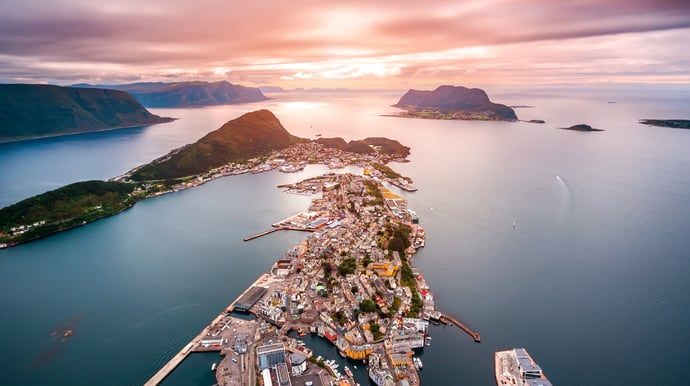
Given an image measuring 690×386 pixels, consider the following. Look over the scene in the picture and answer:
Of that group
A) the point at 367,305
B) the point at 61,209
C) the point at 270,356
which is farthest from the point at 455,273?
the point at 61,209

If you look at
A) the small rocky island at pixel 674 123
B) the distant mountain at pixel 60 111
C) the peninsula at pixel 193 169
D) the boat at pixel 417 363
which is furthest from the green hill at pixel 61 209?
the small rocky island at pixel 674 123

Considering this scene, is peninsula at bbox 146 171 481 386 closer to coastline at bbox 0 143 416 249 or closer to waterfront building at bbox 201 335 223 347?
waterfront building at bbox 201 335 223 347

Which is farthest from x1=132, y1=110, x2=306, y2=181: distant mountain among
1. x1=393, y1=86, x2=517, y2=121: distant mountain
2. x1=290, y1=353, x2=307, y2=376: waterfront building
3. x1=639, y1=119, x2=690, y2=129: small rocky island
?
x1=639, y1=119, x2=690, y2=129: small rocky island

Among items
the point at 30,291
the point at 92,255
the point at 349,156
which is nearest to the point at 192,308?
the point at 30,291

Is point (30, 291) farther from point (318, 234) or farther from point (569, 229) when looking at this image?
point (569, 229)

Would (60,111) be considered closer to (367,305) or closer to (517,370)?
(367,305)

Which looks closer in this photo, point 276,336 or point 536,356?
point 536,356
